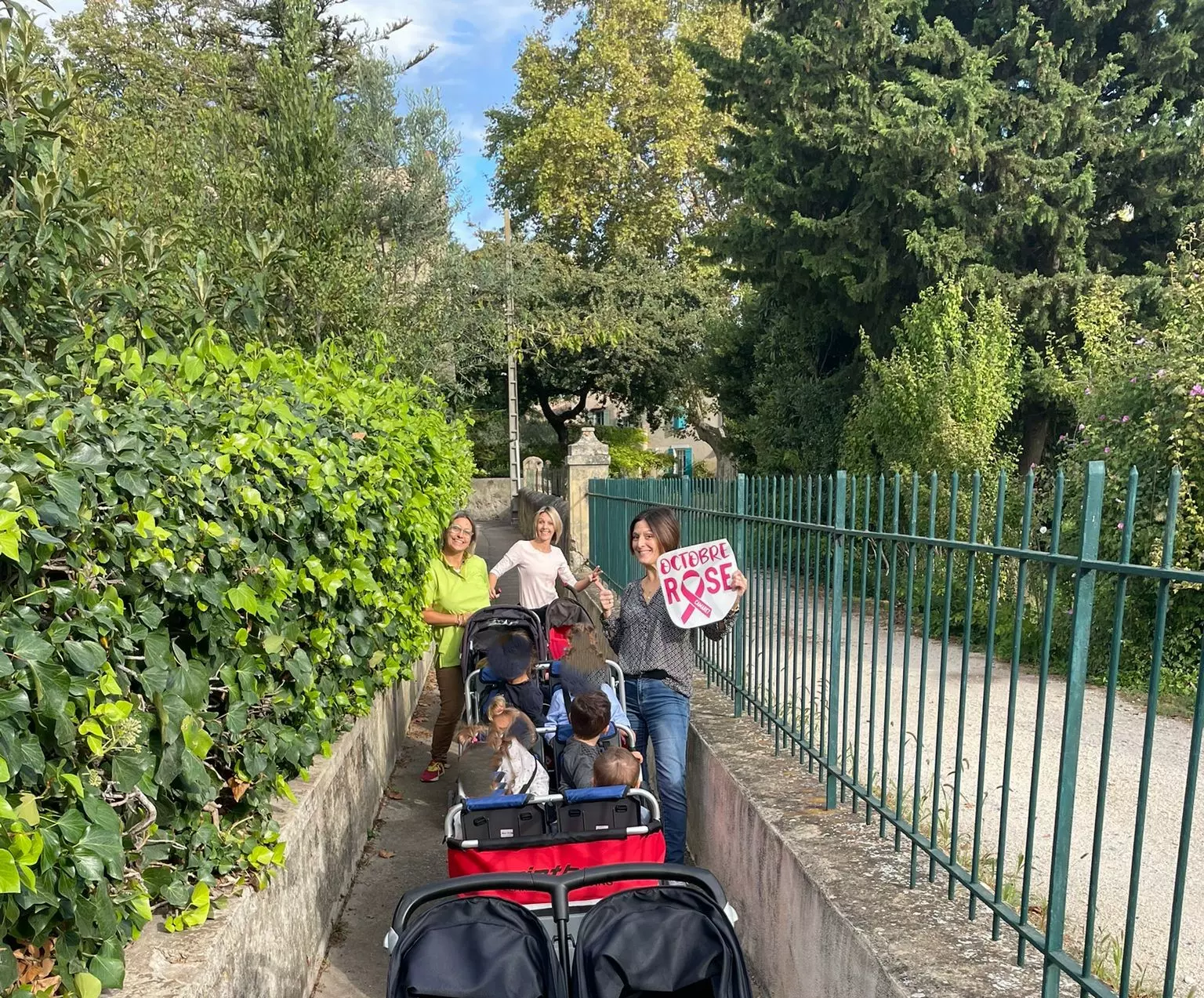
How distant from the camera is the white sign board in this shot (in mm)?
4855

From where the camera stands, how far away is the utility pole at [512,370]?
2373cm

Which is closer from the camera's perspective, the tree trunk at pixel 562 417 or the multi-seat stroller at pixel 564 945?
the multi-seat stroller at pixel 564 945

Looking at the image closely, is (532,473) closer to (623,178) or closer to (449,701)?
(623,178)

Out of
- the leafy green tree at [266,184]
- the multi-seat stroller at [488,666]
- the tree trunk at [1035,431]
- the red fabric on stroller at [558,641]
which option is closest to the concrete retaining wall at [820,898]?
the multi-seat stroller at [488,666]

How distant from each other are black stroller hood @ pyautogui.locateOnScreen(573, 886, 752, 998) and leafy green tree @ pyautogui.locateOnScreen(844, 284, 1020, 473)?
9913 millimetres

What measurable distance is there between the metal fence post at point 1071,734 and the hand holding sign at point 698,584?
238cm

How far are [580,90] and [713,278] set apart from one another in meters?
8.49

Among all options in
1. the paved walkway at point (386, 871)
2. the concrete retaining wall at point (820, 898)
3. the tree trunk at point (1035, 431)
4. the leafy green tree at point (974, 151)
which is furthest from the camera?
the tree trunk at point (1035, 431)

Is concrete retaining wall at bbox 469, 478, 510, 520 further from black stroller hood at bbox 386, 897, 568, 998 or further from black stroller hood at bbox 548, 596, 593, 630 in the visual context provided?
black stroller hood at bbox 386, 897, 568, 998

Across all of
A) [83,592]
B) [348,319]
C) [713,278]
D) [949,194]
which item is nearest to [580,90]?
[713,278]

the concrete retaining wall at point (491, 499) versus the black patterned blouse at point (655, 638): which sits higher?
the black patterned blouse at point (655, 638)

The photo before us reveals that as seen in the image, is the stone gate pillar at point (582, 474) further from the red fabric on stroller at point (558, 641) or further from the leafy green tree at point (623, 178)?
the leafy green tree at point (623, 178)

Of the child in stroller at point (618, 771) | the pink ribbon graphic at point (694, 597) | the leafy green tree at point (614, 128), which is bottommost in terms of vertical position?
the child in stroller at point (618, 771)

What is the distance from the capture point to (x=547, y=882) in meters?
2.73
